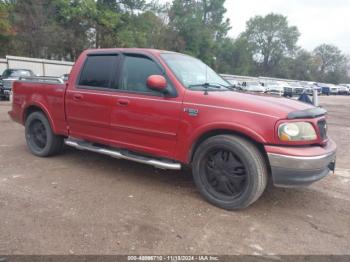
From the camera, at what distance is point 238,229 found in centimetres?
351

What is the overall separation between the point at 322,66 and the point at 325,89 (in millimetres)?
43810

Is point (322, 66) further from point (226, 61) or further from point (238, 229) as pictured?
point (238, 229)

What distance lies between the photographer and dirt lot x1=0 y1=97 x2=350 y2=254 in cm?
313

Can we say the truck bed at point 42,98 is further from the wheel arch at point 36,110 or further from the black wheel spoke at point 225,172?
the black wheel spoke at point 225,172

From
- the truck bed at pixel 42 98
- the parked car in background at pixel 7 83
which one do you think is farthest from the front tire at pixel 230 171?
the parked car in background at pixel 7 83

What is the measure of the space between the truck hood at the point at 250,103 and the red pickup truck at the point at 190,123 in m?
0.01

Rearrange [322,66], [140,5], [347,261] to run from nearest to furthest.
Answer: [347,261]
[140,5]
[322,66]

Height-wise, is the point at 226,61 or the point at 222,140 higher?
the point at 226,61

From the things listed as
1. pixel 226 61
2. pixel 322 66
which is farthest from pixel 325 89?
pixel 322 66

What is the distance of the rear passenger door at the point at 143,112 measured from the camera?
4.23 meters

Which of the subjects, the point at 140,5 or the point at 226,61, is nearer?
the point at 140,5

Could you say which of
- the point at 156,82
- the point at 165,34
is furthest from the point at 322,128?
the point at 165,34

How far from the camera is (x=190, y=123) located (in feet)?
13.4

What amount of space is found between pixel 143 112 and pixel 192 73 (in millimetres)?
911
